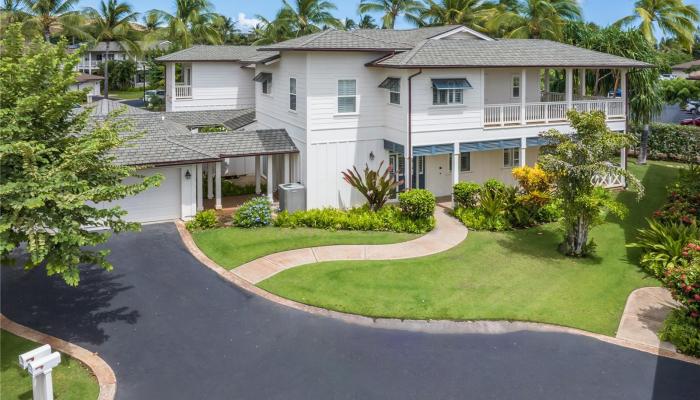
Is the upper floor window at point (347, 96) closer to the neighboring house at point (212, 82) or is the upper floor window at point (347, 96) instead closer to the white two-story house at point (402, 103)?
the white two-story house at point (402, 103)

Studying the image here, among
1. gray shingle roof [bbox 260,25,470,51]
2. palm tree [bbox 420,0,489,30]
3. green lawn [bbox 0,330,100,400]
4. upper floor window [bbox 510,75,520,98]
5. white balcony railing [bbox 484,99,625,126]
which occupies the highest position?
palm tree [bbox 420,0,489,30]

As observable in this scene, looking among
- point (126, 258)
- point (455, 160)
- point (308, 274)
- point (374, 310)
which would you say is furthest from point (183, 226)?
point (455, 160)

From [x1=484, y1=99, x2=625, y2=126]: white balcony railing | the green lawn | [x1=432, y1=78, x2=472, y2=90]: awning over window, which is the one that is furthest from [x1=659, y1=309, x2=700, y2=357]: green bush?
[x1=484, y1=99, x2=625, y2=126]: white balcony railing

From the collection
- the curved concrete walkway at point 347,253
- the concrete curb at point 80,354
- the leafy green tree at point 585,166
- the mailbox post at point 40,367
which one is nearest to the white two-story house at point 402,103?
the curved concrete walkway at point 347,253

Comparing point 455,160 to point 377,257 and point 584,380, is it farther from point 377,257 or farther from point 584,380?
point 584,380

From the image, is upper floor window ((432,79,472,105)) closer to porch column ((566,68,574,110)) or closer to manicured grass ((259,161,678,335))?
porch column ((566,68,574,110))
